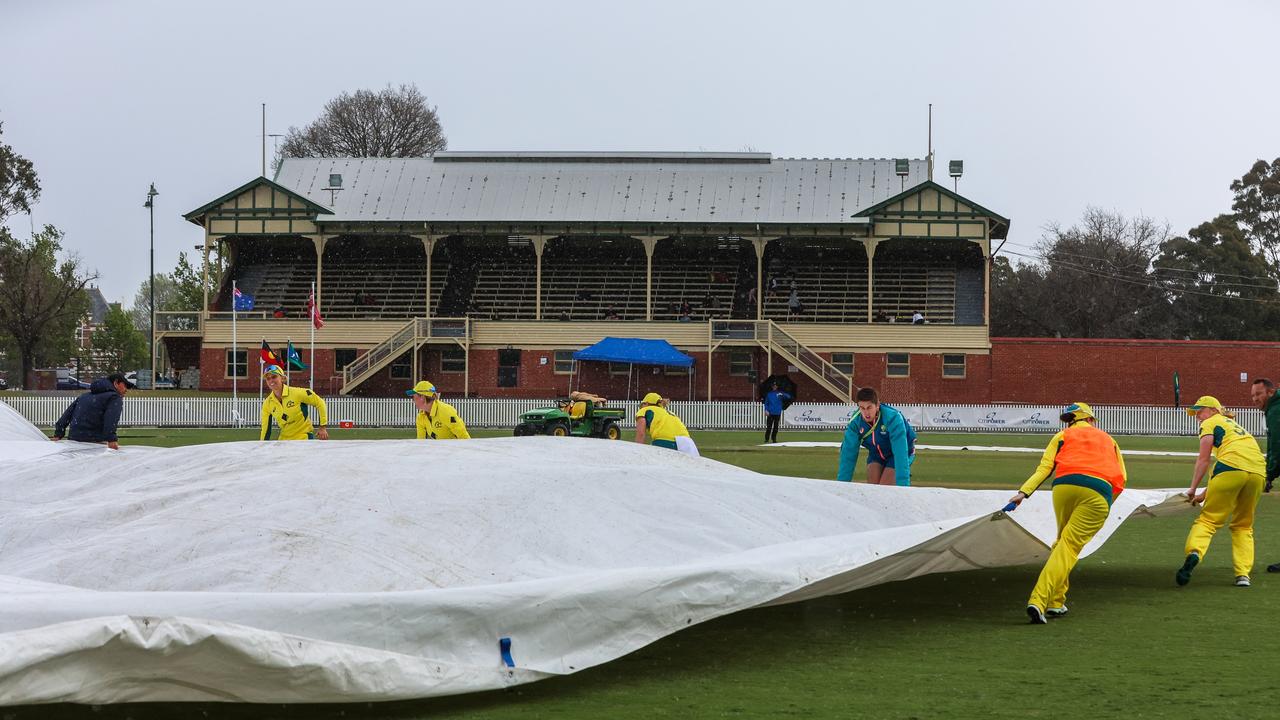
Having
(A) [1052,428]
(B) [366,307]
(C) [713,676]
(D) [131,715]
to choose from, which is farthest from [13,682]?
(B) [366,307]

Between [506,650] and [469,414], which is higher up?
→ [469,414]

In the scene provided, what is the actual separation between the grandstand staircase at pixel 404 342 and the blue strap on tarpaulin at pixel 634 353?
5.18m

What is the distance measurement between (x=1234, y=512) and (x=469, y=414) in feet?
108

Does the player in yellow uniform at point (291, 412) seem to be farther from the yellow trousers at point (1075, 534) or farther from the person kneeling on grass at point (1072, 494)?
the yellow trousers at point (1075, 534)

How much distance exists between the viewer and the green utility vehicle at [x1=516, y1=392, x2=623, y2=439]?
31391 mm

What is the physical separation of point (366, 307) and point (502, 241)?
6.26 meters

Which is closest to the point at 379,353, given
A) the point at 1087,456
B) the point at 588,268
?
the point at 588,268

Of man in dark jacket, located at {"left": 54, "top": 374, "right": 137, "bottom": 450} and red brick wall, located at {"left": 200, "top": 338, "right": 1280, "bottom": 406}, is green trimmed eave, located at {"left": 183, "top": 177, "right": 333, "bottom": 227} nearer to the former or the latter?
red brick wall, located at {"left": 200, "top": 338, "right": 1280, "bottom": 406}

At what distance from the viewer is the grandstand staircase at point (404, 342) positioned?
4956 centimetres

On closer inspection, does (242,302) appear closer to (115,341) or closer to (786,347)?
(786,347)

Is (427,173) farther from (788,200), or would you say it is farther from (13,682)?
(13,682)

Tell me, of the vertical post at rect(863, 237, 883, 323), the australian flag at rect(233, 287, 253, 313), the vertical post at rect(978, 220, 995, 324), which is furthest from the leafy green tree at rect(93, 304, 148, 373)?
the vertical post at rect(978, 220, 995, 324)

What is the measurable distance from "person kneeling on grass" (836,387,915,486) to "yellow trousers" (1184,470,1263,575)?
98.6 inches

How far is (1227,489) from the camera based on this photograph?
1145cm
